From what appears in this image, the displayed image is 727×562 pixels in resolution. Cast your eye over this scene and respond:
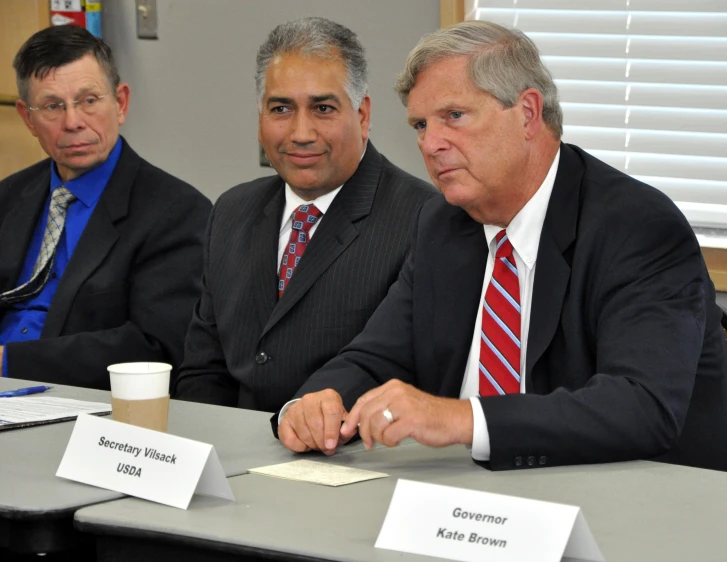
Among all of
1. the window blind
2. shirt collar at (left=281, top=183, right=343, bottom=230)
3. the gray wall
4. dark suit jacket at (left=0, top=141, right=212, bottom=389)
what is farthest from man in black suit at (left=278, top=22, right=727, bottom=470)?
the gray wall

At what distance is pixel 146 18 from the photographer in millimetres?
3994

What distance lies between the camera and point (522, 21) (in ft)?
10.8

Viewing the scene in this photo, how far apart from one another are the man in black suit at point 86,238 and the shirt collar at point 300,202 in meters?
0.45

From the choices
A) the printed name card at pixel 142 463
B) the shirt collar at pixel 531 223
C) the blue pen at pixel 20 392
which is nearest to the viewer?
the printed name card at pixel 142 463

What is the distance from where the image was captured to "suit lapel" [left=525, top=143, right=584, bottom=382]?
6.08ft

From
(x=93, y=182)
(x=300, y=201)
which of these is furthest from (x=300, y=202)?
(x=93, y=182)

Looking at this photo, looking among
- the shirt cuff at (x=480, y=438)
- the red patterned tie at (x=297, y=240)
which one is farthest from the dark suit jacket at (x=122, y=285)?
the shirt cuff at (x=480, y=438)

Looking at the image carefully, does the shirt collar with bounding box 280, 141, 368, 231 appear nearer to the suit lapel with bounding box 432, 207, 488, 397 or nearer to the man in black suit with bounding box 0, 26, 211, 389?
the man in black suit with bounding box 0, 26, 211, 389

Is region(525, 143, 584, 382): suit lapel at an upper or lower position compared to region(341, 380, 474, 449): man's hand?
upper

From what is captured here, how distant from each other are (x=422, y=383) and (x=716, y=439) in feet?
1.90

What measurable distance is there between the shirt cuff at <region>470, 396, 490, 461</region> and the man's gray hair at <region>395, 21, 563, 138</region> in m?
0.66

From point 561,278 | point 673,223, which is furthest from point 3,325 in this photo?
point 673,223

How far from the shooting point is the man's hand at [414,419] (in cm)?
157

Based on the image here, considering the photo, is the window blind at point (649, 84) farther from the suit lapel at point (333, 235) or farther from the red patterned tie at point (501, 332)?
the red patterned tie at point (501, 332)
